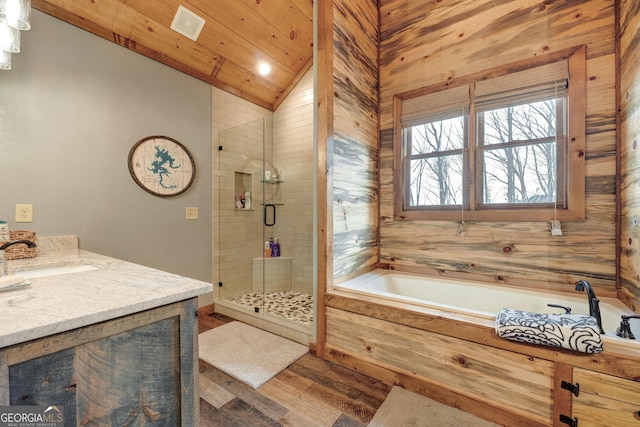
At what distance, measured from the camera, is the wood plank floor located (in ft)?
4.71

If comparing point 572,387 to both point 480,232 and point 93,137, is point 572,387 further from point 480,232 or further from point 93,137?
point 93,137

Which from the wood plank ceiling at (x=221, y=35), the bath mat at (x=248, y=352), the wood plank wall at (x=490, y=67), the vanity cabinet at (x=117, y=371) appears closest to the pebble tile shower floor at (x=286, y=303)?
the bath mat at (x=248, y=352)

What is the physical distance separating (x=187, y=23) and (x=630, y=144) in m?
3.40

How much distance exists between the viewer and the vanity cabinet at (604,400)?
111cm

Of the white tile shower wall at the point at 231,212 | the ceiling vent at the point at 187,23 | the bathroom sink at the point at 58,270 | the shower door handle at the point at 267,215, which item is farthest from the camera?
the shower door handle at the point at 267,215

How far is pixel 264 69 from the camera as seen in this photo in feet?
10.1

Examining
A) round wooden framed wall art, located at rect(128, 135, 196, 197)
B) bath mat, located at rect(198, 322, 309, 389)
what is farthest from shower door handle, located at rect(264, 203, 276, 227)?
bath mat, located at rect(198, 322, 309, 389)

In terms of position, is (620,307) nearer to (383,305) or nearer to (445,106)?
(383,305)

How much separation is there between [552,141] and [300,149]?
8.02 feet

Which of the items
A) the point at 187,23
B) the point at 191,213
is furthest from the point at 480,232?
the point at 187,23

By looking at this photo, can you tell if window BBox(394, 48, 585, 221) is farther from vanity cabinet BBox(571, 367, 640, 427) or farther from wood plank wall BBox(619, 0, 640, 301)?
vanity cabinet BBox(571, 367, 640, 427)

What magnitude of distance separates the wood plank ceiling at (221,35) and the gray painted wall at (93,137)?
0.37 ft

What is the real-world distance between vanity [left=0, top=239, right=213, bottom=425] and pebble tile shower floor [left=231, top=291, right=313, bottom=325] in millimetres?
1718

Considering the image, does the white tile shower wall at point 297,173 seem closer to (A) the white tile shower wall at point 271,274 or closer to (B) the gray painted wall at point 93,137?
(A) the white tile shower wall at point 271,274
